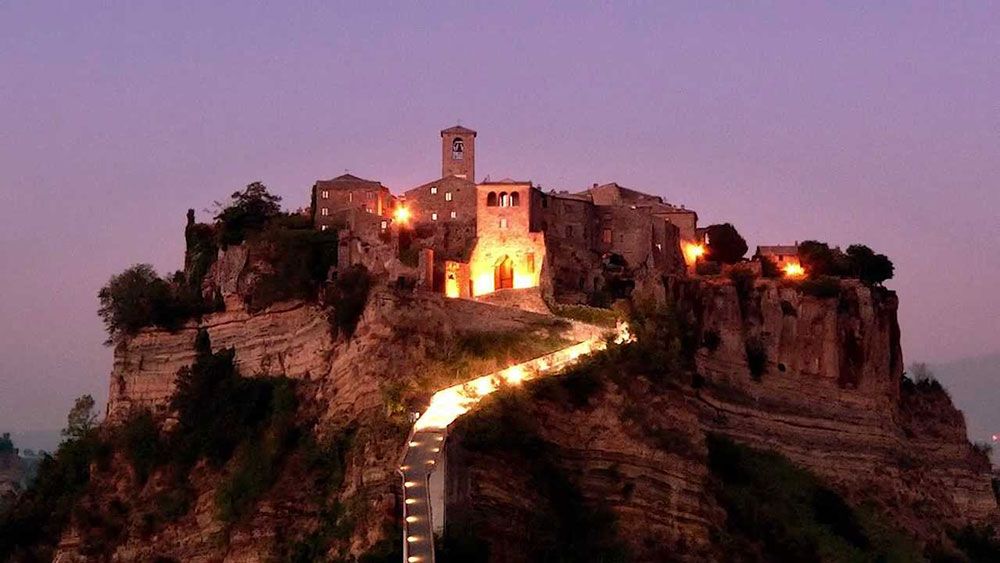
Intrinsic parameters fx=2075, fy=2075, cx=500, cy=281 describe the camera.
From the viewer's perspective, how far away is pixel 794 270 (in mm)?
72125

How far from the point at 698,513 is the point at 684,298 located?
1120 cm

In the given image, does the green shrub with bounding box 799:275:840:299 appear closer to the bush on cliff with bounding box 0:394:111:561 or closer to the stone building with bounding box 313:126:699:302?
the stone building with bounding box 313:126:699:302

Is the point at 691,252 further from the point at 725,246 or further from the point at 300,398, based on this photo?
the point at 300,398

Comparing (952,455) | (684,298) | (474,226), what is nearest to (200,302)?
(474,226)

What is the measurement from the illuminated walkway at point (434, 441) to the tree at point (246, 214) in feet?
45.3

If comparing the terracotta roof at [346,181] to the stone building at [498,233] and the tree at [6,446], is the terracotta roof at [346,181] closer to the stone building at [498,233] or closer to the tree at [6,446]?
the stone building at [498,233]

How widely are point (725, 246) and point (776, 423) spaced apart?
9.75 m

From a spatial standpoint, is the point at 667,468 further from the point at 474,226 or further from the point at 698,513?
the point at 474,226

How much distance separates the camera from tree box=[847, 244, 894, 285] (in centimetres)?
7306

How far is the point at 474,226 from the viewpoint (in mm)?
66500

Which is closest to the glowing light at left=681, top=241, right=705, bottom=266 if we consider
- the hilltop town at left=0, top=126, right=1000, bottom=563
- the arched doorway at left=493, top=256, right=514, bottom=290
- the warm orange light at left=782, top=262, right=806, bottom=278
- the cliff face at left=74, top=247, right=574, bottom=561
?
the hilltop town at left=0, top=126, right=1000, bottom=563

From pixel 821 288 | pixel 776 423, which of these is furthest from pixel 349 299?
pixel 821 288

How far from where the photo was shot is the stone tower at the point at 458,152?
6956cm

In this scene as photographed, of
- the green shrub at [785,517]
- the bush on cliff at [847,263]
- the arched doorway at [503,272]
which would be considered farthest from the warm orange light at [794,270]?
the arched doorway at [503,272]
